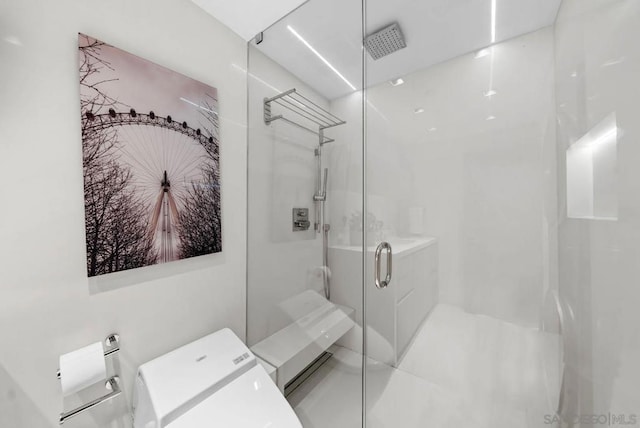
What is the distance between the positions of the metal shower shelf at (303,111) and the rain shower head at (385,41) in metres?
0.38

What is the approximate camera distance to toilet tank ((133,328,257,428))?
0.89m

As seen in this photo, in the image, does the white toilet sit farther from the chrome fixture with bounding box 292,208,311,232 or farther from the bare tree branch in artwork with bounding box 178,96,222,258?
the chrome fixture with bounding box 292,208,311,232

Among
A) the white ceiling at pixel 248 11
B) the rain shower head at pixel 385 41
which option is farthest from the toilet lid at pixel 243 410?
the white ceiling at pixel 248 11

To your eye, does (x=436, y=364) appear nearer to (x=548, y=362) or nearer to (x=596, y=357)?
(x=548, y=362)

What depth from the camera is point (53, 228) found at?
0.87 metres

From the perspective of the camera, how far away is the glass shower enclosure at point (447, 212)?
0.72m

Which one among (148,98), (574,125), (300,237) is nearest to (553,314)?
(574,125)

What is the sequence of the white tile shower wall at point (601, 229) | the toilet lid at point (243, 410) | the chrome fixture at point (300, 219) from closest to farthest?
the white tile shower wall at point (601, 229) → the toilet lid at point (243, 410) → the chrome fixture at point (300, 219)

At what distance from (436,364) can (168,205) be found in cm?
153

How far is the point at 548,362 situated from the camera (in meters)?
0.90

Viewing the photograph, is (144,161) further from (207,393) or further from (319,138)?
(207,393)

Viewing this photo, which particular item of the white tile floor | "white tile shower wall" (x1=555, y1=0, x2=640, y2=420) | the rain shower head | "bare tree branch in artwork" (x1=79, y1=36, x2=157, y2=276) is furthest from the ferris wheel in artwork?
"white tile shower wall" (x1=555, y1=0, x2=640, y2=420)

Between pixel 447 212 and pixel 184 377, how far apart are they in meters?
1.40

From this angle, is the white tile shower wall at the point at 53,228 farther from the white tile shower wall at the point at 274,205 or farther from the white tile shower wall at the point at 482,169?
the white tile shower wall at the point at 482,169
